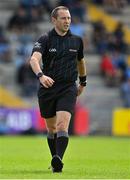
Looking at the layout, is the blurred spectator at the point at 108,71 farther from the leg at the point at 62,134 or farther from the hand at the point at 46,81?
the hand at the point at 46,81

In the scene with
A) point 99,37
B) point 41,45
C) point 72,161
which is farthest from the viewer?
point 99,37

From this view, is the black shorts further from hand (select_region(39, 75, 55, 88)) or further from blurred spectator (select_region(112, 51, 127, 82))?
blurred spectator (select_region(112, 51, 127, 82))

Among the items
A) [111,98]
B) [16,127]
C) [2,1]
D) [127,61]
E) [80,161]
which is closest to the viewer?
[80,161]

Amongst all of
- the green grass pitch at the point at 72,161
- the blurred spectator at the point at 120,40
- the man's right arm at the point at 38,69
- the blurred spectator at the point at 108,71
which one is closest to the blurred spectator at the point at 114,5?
the blurred spectator at the point at 120,40

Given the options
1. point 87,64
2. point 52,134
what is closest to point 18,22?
point 87,64

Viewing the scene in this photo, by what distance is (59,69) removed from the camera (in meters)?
12.6

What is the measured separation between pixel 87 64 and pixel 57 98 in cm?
2132

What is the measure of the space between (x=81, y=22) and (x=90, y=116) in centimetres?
654

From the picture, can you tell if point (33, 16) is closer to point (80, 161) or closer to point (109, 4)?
point (109, 4)

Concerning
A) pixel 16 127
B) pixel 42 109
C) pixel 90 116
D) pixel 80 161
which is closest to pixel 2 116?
pixel 16 127

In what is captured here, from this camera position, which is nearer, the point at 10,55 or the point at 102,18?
the point at 10,55

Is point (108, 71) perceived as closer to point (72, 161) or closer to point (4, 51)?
point (4, 51)

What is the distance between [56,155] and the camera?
40.0 feet

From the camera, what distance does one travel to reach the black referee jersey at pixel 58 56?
12.6 meters
